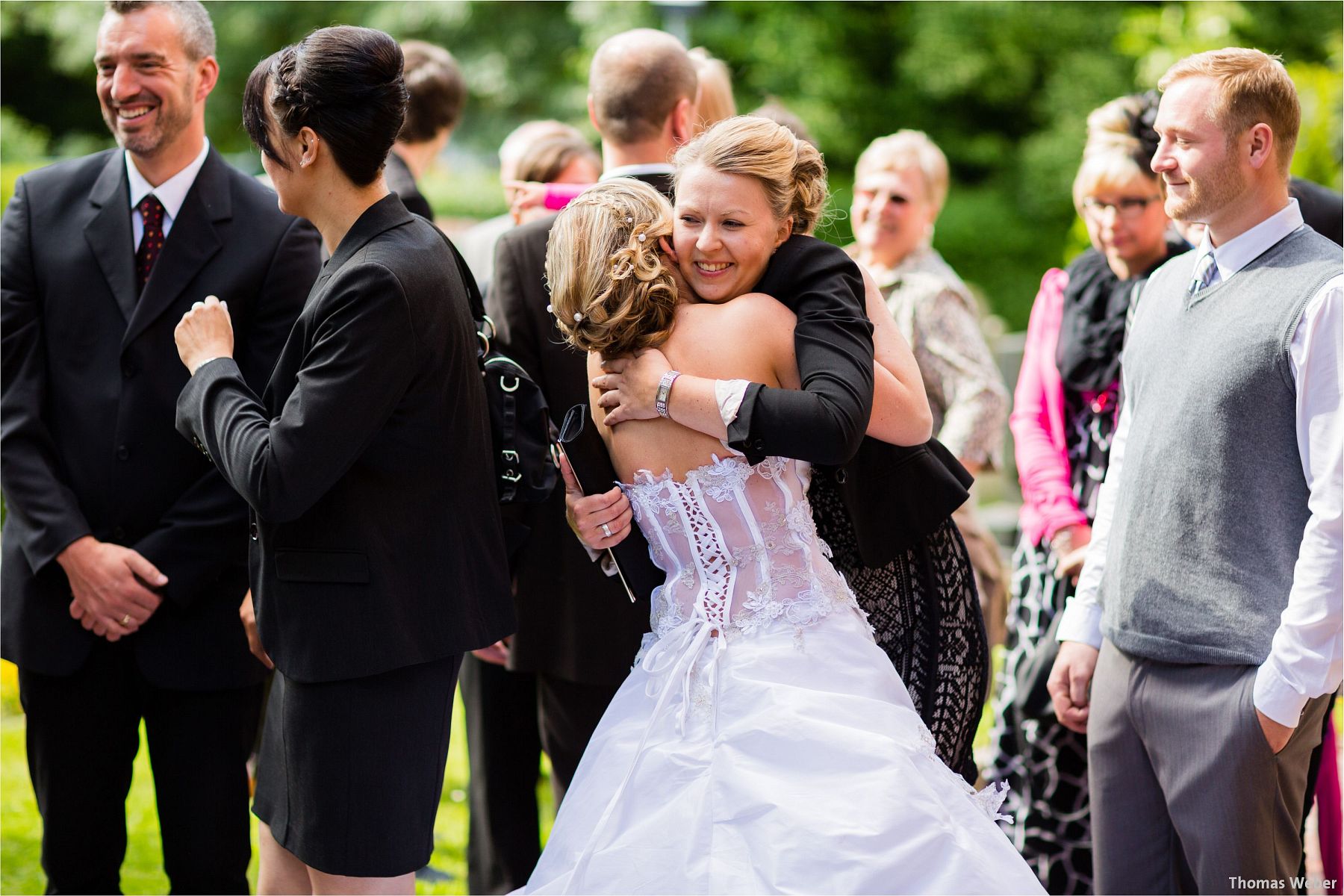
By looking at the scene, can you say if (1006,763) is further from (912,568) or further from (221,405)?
(221,405)

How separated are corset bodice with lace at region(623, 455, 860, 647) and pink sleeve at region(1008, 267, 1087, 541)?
5.31ft

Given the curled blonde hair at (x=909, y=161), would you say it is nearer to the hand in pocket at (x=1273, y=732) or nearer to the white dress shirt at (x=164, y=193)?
the white dress shirt at (x=164, y=193)

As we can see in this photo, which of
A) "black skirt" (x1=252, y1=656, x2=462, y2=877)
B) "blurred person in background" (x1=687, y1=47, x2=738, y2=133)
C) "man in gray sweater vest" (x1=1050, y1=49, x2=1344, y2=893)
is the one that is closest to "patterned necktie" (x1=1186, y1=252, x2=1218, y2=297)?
"man in gray sweater vest" (x1=1050, y1=49, x2=1344, y2=893)

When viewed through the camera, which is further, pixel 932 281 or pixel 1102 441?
pixel 932 281

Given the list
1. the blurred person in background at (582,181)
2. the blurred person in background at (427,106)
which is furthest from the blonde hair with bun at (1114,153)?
the blurred person in background at (427,106)

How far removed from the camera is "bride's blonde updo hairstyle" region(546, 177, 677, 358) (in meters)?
2.52

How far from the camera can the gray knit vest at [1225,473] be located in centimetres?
275

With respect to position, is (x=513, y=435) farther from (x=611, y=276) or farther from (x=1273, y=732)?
(x=1273, y=732)

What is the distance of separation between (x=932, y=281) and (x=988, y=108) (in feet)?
51.9

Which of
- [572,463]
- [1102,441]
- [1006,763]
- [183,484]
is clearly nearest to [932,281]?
[1102,441]

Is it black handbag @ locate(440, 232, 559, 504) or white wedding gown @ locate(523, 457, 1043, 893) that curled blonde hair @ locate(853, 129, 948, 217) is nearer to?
black handbag @ locate(440, 232, 559, 504)

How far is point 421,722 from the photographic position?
2703 millimetres

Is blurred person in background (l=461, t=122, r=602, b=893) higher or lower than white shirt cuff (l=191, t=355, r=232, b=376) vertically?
lower

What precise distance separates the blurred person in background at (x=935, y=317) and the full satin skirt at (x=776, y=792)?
197 centimetres
